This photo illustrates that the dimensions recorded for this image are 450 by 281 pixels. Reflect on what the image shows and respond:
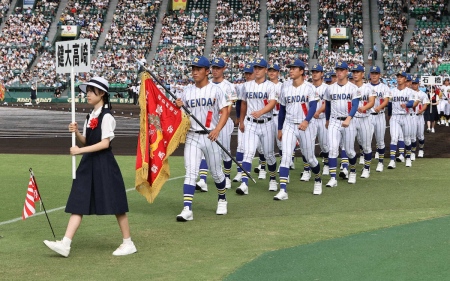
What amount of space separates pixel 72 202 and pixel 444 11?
57.9 m

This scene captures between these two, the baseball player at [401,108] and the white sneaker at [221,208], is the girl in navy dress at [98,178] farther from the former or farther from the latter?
the baseball player at [401,108]

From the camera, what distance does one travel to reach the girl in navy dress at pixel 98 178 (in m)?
9.38

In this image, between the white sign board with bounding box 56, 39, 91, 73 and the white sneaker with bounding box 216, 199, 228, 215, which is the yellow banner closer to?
the white sign board with bounding box 56, 39, 91, 73

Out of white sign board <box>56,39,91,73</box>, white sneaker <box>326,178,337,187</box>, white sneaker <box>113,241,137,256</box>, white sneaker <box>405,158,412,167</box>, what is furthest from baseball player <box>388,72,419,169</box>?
white sneaker <box>113,241,137,256</box>

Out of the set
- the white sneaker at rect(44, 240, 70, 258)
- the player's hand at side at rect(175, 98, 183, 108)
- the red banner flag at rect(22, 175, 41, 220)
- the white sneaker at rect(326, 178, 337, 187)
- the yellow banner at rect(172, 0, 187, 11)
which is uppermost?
the yellow banner at rect(172, 0, 187, 11)

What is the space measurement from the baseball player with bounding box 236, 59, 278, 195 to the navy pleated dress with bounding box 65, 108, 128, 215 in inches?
220

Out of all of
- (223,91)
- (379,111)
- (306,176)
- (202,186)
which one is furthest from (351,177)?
(223,91)

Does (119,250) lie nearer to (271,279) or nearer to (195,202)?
(271,279)

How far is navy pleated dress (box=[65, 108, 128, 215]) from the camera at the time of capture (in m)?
9.38

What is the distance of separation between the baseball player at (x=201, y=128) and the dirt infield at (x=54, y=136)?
11.5 meters

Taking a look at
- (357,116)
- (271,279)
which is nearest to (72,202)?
(271,279)

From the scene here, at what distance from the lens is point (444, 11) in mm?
62906

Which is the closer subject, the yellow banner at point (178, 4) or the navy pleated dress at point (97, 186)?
the navy pleated dress at point (97, 186)

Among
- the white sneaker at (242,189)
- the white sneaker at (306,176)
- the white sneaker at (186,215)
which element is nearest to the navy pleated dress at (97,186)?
the white sneaker at (186,215)
